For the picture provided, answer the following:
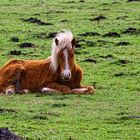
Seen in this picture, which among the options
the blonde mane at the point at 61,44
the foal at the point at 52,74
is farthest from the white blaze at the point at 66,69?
the blonde mane at the point at 61,44

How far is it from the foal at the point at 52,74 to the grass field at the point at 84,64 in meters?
0.50

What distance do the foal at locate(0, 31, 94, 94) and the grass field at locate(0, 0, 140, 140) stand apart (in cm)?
50

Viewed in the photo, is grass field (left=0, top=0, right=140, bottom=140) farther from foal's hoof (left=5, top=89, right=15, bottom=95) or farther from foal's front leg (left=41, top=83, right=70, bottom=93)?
foal's hoof (left=5, top=89, right=15, bottom=95)

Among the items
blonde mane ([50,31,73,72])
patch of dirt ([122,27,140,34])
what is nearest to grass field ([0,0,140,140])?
patch of dirt ([122,27,140,34])

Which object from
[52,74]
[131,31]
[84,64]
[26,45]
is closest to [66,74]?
[52,74]

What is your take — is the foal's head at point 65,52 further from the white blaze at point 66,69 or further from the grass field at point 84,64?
the grass field at point 84,64

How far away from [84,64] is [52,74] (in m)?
4.49

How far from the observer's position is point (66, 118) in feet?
42.9

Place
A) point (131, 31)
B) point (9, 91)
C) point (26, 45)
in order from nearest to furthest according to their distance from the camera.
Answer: point (9, 91), point (26, 45), point (131, 31)

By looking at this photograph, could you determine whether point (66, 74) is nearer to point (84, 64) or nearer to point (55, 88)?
point (55, 88)

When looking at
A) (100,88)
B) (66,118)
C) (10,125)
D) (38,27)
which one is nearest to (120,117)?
(66,118)

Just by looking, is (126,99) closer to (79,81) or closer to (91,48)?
(79,81)

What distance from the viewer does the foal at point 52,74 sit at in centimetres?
1623

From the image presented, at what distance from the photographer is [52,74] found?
1661 centimetres
